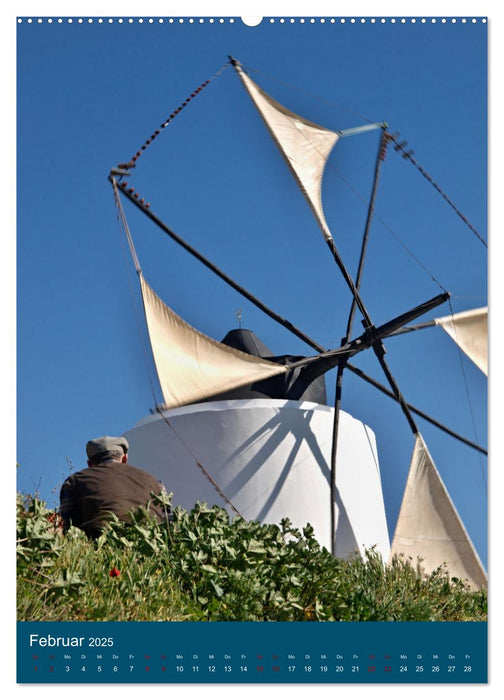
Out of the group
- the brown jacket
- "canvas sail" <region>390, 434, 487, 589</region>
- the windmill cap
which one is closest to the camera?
the brown jacket

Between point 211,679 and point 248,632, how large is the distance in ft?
1.46

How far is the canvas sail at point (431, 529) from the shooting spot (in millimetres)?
10617

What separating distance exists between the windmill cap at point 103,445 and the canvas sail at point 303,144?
6.11 meters

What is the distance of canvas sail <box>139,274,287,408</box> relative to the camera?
1020 cm

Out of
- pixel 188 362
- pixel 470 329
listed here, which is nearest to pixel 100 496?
pixel 188 362

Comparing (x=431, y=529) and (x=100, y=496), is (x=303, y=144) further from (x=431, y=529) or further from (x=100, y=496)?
(x=100, y=496)

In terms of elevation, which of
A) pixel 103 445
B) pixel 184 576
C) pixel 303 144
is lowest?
pixel 184 576

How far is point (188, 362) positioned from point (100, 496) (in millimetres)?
4057

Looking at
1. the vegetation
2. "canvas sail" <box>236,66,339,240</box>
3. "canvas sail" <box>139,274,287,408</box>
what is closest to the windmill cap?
the vegetation

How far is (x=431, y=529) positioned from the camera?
1111 centimetres

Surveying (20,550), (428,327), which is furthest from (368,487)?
(20,550)

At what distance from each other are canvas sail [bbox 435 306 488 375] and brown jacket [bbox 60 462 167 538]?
462cm

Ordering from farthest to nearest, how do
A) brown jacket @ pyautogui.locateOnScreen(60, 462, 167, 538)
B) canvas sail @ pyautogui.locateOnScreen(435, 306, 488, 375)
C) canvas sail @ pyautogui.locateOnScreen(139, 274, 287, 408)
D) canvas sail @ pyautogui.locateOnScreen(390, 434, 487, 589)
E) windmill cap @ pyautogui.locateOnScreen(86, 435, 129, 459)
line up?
canvas sail @ pyautogui.locateOnScreen(390, 434, 487, 589) → canvas sail @ pyautogui.locateOnScreen(435, 306, 488, 375) → canvas sail @ pyautogui.locateOnScreen(139, 274, 287, 408) → windmill cap @ pyautogui.locateOnScreen(86, 435, 129, 459) → brown jacket @ pyautogui.locateOnScreen(60, 462, 167, 538)

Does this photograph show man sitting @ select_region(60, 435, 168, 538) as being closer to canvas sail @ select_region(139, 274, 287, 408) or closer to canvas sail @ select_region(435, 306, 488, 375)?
canvas sail @ select_region(139, 274, 287, 408)
